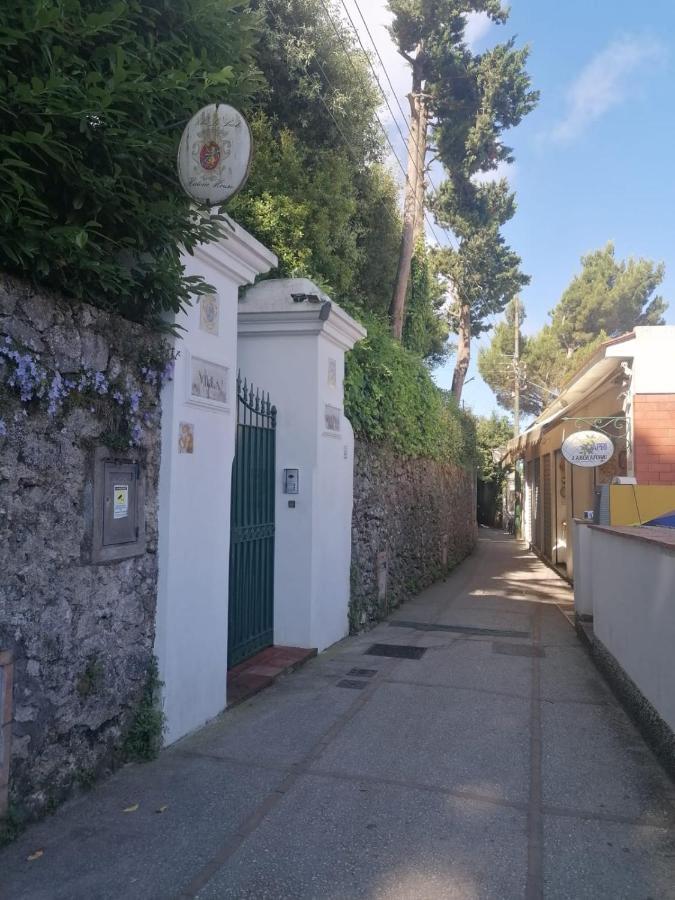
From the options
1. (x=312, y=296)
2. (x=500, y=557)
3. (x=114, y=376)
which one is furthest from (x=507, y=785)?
(x=500, y=557)

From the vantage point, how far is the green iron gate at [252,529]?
611cm

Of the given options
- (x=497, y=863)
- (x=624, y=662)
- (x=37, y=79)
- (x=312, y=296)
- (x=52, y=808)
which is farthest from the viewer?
(x=312, y=296)

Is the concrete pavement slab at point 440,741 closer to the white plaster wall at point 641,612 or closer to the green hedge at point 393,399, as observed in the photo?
the white plaster wall at point 641,612

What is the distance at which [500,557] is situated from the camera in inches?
785

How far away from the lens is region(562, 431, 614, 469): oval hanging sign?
10961 millimetres

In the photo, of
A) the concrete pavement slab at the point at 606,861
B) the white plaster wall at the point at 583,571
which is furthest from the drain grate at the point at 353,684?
the white plaster wall at the point at 583,571

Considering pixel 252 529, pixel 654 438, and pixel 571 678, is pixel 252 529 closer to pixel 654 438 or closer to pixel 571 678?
pixel 571 678

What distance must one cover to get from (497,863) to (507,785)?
36.0 inches

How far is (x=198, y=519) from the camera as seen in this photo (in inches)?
189

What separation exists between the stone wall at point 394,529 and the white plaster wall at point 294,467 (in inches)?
58.7

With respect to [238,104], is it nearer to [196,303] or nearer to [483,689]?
[196,303]

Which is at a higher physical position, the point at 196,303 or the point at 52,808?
the point at 196,303

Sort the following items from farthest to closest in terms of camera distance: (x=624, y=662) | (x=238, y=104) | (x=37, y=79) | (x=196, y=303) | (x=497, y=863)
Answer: (x=624, y=662) → (x=196, y=303) → (x=238, y=104) → (x=497, y=863) → (x=37, y=79)

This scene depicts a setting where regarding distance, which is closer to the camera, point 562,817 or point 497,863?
point 497,863
